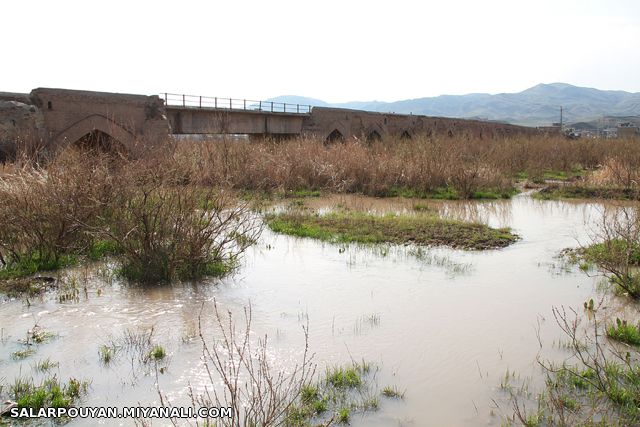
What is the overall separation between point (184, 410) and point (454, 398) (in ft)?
7.44

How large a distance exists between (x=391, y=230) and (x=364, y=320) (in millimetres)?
5530

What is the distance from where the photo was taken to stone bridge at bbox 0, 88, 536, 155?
53.5ft

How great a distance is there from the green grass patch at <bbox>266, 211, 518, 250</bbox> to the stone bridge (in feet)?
13.8

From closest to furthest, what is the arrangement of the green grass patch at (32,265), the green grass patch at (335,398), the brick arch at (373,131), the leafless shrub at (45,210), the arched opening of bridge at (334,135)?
the green grass patch at (335,398) < the green grass patch at (32,265) < the leafless shrub at (45,210) < the arched opening of bridge at (334,135) < the brick arch at (373,131)

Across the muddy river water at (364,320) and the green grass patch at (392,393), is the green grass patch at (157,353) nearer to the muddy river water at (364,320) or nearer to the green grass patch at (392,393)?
the muddy river water at (364,320)

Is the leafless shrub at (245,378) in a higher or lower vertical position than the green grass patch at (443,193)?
lower


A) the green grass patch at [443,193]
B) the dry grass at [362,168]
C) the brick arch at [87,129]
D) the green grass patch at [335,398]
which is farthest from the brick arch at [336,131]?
the green grass patch at [335,398]

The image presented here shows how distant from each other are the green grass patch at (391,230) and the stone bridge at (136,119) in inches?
166

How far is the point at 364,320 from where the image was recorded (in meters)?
6.64

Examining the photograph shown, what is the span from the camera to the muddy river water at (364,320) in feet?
16.2

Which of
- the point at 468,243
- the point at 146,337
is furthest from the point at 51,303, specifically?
the point at 468,243

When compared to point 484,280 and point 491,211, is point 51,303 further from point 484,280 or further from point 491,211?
point 491,211

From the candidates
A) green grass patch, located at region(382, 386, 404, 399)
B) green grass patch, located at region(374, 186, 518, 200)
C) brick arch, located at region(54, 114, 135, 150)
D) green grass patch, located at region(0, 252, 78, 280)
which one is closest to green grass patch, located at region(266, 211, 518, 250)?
green grass patch, located at region(374, 186, 518, 200)

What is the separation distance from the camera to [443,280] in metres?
8.47
